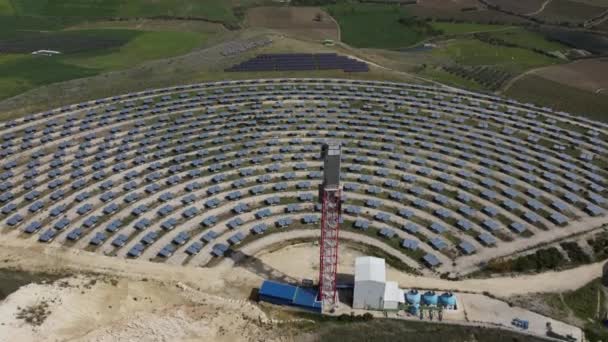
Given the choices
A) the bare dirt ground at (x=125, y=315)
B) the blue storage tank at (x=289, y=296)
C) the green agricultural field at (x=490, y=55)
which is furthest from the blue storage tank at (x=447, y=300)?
the green agricultural field at (x=490, y=55)

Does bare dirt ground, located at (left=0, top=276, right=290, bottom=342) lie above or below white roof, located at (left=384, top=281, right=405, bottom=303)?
below

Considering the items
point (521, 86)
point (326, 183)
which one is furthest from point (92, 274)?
point (521, 86)

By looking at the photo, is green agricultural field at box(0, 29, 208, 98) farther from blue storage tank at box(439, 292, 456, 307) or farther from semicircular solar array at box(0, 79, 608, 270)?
blue storage tank at box(439, 292, 456, 307)

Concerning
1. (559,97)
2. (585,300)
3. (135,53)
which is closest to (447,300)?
(585,300)

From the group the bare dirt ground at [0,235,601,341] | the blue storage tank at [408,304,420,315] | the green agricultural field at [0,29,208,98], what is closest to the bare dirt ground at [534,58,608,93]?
the bare dirt ground at [0,235,601,341]

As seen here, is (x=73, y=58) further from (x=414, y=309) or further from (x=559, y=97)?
(x=414, y=309)

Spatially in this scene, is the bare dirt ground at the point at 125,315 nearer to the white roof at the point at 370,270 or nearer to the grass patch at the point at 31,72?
the white roof at the point at 370,270

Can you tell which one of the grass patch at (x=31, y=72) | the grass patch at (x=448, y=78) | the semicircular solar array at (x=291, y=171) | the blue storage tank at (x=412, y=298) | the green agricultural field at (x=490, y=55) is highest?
the green agricultural field at (x=490, y=55)
